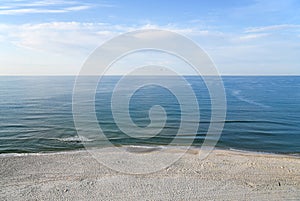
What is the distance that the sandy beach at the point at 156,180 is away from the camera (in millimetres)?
11914

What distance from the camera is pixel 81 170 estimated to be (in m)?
15.3

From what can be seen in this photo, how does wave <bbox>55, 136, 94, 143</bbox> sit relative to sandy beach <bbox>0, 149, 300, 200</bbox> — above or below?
below

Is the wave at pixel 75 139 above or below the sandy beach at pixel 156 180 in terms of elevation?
below

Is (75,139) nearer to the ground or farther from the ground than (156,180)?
nearer to the ground

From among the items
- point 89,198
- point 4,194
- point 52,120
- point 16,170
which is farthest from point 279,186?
point 52,120

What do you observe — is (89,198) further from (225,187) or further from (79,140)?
(79,140)

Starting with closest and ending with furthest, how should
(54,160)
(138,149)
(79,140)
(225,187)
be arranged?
(225,187) < (54,160) < (138,149) < (79,140)

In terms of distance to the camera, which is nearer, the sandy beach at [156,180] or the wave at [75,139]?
the sandy beach at [156,180]

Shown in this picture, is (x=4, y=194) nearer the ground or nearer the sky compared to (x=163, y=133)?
nearer the sky

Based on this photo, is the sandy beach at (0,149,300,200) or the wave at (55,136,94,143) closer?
the sandy beach at (0,149,300,200)

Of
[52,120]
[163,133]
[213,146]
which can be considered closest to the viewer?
[213,146]

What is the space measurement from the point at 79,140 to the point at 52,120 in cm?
1073

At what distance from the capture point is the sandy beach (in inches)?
469

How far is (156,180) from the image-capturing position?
1358 cm
